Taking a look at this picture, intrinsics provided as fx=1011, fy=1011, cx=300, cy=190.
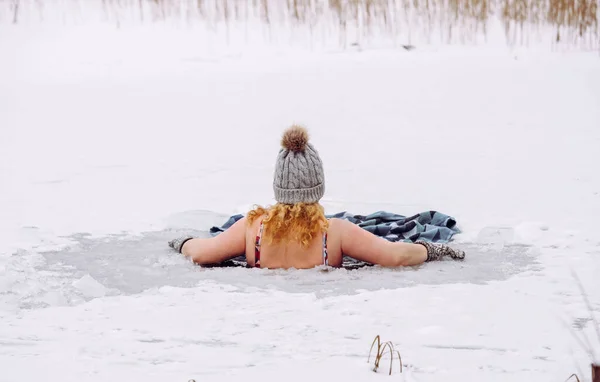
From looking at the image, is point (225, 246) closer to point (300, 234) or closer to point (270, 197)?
point (300, 234)

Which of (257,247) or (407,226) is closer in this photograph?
(257,247)

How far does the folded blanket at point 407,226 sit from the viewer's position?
21.0ft

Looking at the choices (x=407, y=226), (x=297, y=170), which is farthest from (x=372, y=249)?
(x=407, y=226)

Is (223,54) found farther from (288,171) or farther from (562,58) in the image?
(288,171)

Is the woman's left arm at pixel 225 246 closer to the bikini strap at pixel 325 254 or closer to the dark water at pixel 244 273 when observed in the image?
the dark water at pixel 244 273

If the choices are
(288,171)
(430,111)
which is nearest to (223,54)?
(430,111)

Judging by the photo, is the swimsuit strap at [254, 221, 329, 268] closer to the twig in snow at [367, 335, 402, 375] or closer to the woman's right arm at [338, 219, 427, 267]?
the woman's right arm at [338, 219, 427, 267]

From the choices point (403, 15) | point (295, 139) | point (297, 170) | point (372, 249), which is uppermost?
point (403, 15)

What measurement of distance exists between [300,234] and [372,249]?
1.35 feet

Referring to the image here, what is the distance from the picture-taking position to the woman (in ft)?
17.8

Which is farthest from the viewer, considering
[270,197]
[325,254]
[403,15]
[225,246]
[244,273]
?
[403,15]

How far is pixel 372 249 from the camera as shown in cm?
551

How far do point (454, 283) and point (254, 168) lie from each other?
4.24m

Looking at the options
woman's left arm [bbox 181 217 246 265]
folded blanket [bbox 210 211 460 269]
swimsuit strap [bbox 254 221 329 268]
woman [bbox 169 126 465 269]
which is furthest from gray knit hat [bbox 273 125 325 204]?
folded blanket [bbox 210 211 460 269]
